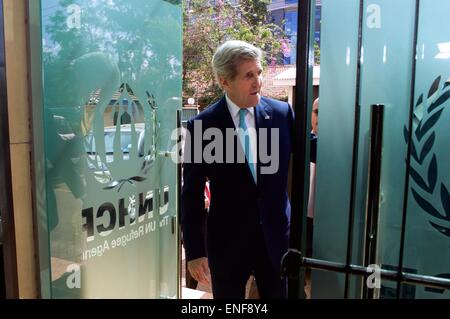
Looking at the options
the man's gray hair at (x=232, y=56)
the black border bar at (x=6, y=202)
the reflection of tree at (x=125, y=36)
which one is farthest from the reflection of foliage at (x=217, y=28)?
the black border bar at (x=6, y=202)

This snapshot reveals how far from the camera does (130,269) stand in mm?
2488

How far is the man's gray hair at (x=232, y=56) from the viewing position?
5.93ft

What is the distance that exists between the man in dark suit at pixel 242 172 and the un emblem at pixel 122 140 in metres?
0.51

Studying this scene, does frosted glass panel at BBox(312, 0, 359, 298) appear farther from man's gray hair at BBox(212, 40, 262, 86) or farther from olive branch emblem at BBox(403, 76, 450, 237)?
man's gray hair at BBox(212, 40, 262, 86)

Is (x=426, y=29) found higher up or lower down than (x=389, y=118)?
higher up

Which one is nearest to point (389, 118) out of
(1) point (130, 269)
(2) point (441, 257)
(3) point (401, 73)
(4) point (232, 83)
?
(3) point (401, 73)

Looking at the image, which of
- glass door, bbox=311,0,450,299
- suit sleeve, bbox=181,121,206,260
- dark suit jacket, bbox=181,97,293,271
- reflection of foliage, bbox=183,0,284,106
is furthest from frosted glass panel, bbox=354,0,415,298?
reflection of foliage, bbox=183,0,284,106

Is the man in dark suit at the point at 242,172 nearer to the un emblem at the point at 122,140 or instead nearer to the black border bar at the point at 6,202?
the un emblem at the point at 122,140

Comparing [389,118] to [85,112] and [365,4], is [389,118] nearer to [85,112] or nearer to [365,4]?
[365,4]

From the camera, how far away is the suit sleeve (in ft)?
6.18

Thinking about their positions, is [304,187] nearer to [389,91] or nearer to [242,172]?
[389,91]

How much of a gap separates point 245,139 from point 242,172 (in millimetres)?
144

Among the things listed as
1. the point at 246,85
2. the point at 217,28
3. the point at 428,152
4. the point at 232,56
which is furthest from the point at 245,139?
the point at 217,28

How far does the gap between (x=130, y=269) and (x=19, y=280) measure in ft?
2.34
